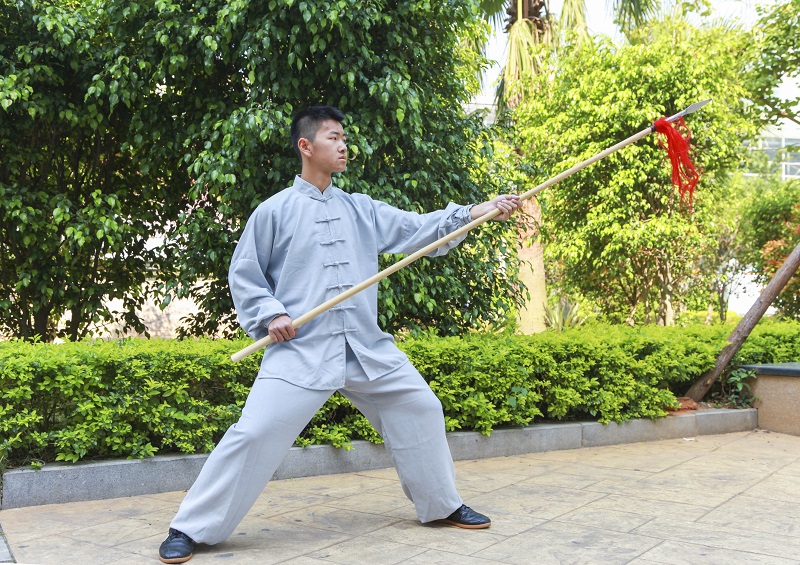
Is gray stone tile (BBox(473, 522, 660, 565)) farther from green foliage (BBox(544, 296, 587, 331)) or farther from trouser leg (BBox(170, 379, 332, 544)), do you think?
green foliage (BBox(544, 296, 587, 331))

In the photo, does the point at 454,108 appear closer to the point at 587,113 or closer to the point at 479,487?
the point at 479,487

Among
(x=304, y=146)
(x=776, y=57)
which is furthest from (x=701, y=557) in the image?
(x=776, y=57)

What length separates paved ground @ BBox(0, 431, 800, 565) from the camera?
3598mm

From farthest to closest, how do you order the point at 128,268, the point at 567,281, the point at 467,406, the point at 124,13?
1. the point at 567,281
2. the point at 128,268
3. the point at 124,13
4. the point at 467,406

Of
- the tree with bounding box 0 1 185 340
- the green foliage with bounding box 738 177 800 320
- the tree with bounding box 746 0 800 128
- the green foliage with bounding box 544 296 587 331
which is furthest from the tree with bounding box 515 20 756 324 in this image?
the tree with bounding box 0 1 185 340

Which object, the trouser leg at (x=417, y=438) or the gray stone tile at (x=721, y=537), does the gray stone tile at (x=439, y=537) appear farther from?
the gray stone tile at (x=721, y=537)

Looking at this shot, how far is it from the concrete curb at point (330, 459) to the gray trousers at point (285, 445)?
1249 mm

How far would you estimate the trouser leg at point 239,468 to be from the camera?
357cm

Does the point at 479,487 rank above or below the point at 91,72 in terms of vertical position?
below

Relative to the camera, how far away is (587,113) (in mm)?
13047

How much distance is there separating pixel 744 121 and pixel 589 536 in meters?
10.8

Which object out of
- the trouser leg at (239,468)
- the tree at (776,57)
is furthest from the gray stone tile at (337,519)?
the tree at (776,57)

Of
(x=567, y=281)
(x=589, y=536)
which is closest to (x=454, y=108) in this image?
(x=589, y=536)

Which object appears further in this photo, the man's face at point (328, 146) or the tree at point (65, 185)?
the tree at point (65, 185)
